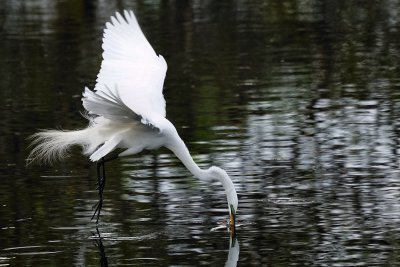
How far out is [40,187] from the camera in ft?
31.8

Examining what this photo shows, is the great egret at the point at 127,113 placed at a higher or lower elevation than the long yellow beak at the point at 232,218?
higher

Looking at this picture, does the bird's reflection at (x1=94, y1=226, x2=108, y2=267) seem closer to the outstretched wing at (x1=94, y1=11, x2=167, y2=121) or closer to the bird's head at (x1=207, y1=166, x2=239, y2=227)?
the bird's head at (x1=207, y1=166, x2=239, y2=227)

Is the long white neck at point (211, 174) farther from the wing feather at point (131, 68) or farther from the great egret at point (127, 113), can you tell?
the wing feather at point (131, 68)

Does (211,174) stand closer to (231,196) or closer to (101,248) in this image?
(231,196)

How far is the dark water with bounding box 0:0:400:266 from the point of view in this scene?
25.7 ft

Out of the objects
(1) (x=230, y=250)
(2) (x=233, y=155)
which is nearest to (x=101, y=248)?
(1) (x=230, y=250)

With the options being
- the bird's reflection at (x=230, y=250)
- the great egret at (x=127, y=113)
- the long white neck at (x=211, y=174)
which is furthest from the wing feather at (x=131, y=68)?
the bird's reflection at (x=230, y=250)

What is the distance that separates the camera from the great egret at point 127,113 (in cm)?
800

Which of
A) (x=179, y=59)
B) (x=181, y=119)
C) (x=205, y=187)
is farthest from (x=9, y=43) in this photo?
(x=205, y=187)

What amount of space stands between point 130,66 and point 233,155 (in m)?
1.51

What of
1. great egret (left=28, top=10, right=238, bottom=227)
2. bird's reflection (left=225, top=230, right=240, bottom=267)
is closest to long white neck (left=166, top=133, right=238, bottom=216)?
great egret (left=28, top=10, right=238, bottom=227)

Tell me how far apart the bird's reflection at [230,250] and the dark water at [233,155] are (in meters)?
0.02

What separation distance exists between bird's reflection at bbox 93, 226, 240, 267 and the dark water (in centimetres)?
2

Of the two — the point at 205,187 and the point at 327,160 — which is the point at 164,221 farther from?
the point at 327,160
